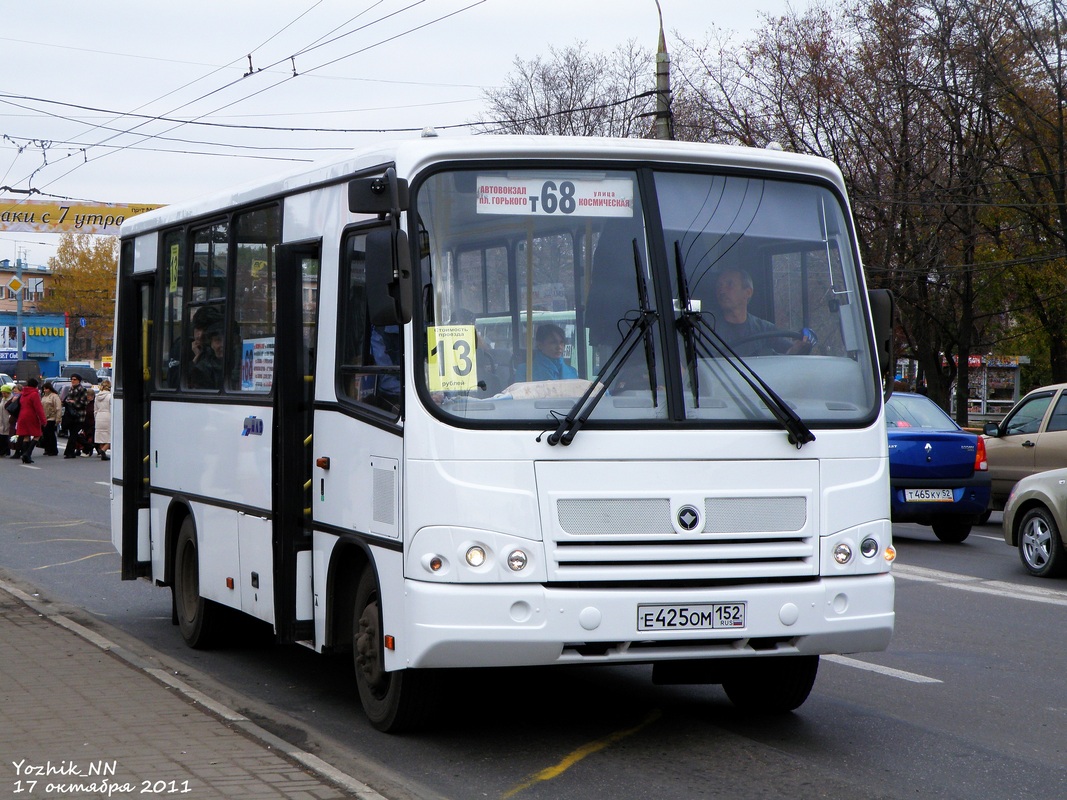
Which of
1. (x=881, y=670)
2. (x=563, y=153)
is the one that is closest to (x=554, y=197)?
(x=563, y=153)

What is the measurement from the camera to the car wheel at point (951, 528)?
54.3 feet

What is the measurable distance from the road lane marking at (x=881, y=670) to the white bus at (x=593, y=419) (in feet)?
4.68

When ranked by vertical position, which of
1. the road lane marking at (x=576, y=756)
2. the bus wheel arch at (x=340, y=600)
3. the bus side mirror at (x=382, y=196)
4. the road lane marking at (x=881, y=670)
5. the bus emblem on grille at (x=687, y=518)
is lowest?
the road lane marking at (x=881, y=670)

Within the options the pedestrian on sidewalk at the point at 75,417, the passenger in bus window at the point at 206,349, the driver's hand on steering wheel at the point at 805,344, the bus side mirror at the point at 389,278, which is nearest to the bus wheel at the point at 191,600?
the passenger in bus window at the point at 206,349

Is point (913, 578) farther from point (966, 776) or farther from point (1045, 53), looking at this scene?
point (1045, 53)

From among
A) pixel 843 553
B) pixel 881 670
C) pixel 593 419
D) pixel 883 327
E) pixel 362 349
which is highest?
pixel 883 327

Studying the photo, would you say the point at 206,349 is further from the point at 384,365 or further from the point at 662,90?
the point at 662,90

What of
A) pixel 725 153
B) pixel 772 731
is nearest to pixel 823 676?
pixel 772 731

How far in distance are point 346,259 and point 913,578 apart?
7656 millimetres

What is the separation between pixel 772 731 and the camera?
22.7 ft

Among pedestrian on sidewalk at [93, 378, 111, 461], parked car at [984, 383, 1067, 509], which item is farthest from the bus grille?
pedestrian on sidewalk at [93, 378, 111, 461]

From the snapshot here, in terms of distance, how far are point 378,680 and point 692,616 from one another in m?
1.57

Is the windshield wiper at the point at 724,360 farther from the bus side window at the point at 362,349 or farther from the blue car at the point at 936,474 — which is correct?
the blue car at the point at 936,474

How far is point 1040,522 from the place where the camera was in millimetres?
13508
